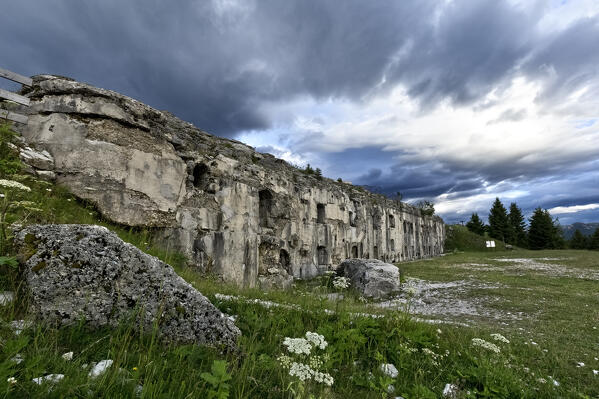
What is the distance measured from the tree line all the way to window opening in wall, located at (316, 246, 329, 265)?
50219 millimetres

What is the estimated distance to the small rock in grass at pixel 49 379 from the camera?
1.91m

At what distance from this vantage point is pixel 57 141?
8.42 m

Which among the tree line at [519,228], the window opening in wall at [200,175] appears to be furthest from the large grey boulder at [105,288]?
the tree line at [519,228]

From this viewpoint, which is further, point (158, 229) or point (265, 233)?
point (265, 233)

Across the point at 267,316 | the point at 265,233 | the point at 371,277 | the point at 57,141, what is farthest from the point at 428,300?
the point at 57,141

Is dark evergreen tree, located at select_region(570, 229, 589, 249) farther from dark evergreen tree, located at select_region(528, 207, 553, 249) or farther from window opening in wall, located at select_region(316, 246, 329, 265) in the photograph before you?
window opening in wall, located at select_region(316, 246, 329, 265)

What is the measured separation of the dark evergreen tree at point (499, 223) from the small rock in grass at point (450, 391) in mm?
65792

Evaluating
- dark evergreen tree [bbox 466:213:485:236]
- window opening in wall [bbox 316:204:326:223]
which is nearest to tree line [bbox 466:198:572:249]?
dark evergreen tree [bbox 466:213:485:236]

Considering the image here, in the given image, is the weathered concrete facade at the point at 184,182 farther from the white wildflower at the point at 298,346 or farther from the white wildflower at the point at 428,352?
the white wildflower at the point at 428,352

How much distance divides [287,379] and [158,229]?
331 inches

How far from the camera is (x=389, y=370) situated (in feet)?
12.7

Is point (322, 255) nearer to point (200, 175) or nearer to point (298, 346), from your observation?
point (200, 175)

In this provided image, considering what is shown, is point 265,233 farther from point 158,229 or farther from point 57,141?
point 57,141

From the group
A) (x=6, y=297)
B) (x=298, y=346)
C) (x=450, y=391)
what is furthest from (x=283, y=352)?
(x=6, y=297)
